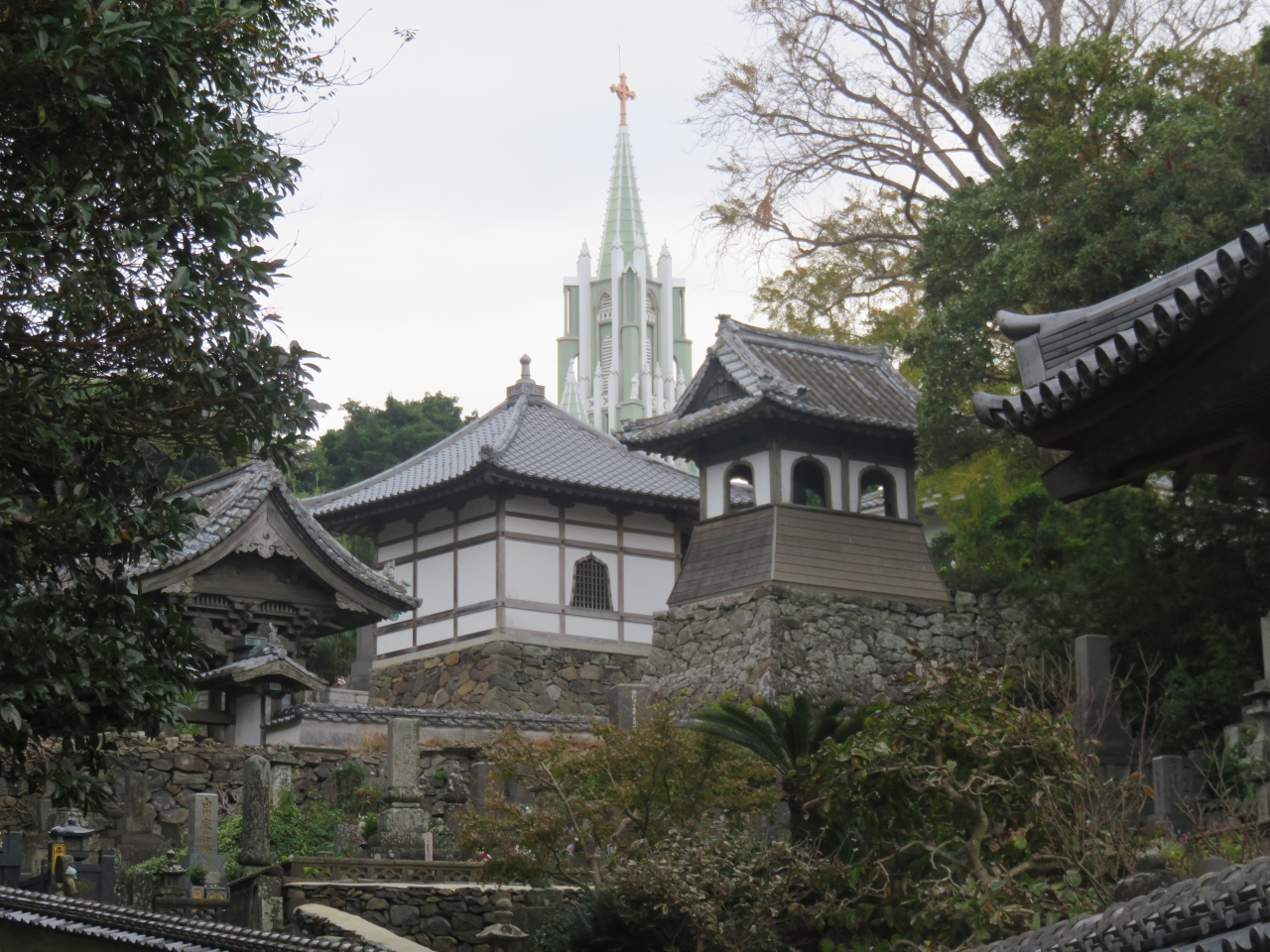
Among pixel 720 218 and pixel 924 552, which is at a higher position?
pixel 720 218

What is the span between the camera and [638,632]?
32062mm

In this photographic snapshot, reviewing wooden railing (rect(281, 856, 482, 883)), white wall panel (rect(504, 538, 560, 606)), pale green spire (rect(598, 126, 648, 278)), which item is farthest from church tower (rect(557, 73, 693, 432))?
wooden railing (rect(281, 856, 482, 883))

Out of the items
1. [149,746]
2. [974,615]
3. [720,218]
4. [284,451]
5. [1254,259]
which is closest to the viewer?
[1254,259]

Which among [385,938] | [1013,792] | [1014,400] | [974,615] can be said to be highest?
[974,615]

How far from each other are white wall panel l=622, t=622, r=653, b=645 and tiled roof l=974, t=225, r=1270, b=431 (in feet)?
75.5

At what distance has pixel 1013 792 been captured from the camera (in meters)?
13.5

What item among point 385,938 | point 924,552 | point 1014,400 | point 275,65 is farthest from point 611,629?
point 1014,400

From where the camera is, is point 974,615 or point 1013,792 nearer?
point 1013,792

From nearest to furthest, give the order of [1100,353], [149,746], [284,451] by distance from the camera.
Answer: [1100,353], [284,451], [149,746]

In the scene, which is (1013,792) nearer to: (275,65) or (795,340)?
(275,65)

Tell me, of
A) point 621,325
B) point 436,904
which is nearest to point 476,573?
point 436,904

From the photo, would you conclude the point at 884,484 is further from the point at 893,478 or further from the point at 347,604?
the point at 347,604

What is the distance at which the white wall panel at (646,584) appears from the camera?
32188 millimetres

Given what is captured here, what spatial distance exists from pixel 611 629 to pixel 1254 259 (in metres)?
25.2
